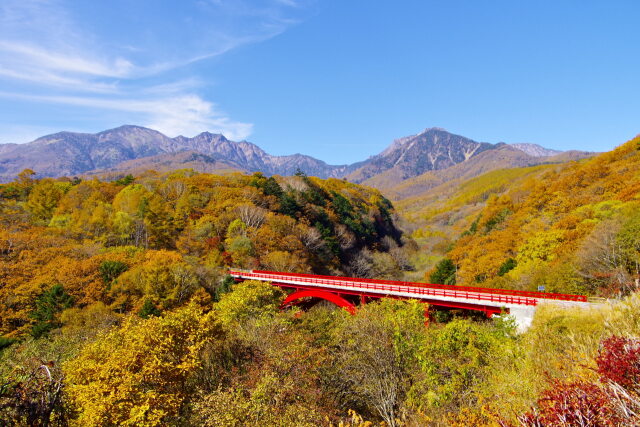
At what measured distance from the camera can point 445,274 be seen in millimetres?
55062

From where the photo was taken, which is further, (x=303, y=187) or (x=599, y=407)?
(x=303, y=187)

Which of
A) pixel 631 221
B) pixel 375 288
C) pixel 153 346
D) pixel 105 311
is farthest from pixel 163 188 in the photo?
pixel 631 221

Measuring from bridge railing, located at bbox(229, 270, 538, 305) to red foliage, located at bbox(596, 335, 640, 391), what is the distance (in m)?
20.1

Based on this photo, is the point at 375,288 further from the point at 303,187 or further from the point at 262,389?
the point at 303,187

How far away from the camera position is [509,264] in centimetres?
4559

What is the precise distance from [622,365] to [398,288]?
82.9ft

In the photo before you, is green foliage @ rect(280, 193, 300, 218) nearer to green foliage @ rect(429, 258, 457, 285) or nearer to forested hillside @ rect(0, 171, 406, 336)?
forested hillside @ rect(0, 171, 406, 336)

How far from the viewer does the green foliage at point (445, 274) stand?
54375 millimetres

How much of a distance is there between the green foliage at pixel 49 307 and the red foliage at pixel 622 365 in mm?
41954

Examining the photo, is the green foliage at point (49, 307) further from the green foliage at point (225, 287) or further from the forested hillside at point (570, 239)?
the forested hillside at point (570, 239)

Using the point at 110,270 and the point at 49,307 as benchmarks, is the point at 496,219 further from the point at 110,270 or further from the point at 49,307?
the point at 49,307

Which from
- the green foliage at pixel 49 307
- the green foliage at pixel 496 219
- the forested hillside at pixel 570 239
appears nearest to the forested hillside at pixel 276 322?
the green foliage at pixel 49 307

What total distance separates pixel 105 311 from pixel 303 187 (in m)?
64.4

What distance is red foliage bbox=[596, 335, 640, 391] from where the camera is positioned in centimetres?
762
